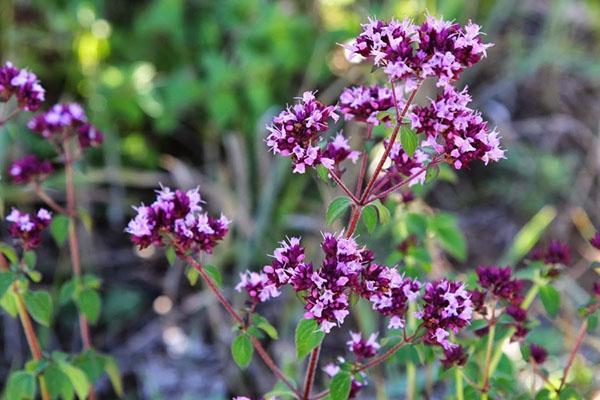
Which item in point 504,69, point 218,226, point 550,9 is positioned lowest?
point 218,226

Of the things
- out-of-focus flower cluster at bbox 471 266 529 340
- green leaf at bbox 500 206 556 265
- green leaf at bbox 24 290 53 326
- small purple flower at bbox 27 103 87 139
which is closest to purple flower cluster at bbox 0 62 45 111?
small purple flower at bbox 27 103 87 139

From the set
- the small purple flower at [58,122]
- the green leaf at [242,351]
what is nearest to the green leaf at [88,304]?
the small purple flower at [58,122]

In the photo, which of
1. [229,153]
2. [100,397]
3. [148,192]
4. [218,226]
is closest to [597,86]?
[229,153]

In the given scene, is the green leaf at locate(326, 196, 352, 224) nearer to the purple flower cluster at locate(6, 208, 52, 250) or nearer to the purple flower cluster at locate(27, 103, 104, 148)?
the purple flower cluster at locate(6, 208, 52, 250)

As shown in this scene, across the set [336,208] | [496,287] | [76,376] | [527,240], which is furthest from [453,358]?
[527,240]

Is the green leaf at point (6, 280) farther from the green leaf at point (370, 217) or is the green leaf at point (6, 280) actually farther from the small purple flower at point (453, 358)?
the small purple flower at point (453, 358)

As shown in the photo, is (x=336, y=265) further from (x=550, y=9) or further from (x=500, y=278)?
(x=550, y=9)
